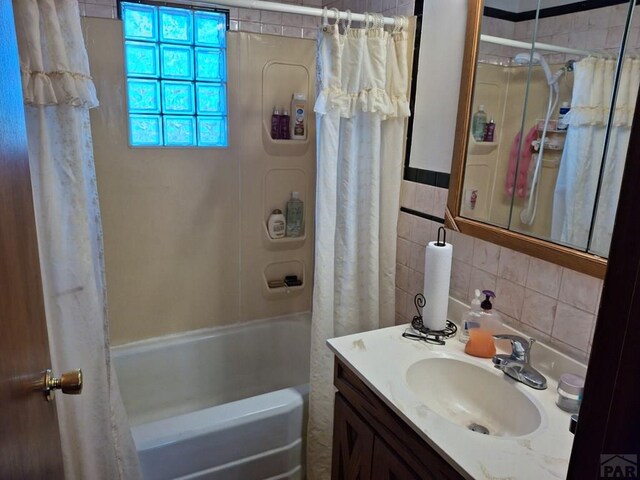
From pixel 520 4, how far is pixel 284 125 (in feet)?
4.16

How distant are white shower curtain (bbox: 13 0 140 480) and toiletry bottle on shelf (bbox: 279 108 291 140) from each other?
1107mm

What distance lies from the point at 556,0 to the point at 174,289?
78.8 inches

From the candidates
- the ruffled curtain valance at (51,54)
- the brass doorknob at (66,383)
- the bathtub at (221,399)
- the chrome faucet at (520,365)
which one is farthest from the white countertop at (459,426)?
the ruffled curtain valance at (51,54)

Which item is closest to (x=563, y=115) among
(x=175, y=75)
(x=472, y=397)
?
(x=472, y=397)

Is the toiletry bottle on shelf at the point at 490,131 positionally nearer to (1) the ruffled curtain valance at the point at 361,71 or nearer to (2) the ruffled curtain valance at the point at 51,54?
(1) the ruffled curtain valance at the point at 361,71

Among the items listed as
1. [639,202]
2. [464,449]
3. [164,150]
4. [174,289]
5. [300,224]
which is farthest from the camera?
[300,224]

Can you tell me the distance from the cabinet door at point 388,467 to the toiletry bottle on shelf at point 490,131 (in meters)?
1.00

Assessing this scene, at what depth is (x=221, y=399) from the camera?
2.50 meters

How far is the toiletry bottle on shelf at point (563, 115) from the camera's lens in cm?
123

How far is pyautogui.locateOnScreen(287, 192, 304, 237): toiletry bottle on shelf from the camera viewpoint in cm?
245

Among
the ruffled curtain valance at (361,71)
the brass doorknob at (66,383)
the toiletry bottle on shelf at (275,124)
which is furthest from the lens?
the toiletry bottle on shelf at (275,124)

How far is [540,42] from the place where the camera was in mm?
1306

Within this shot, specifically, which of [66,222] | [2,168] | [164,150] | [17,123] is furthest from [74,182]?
[164,150]

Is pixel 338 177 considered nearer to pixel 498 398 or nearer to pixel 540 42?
pixel 540 42
